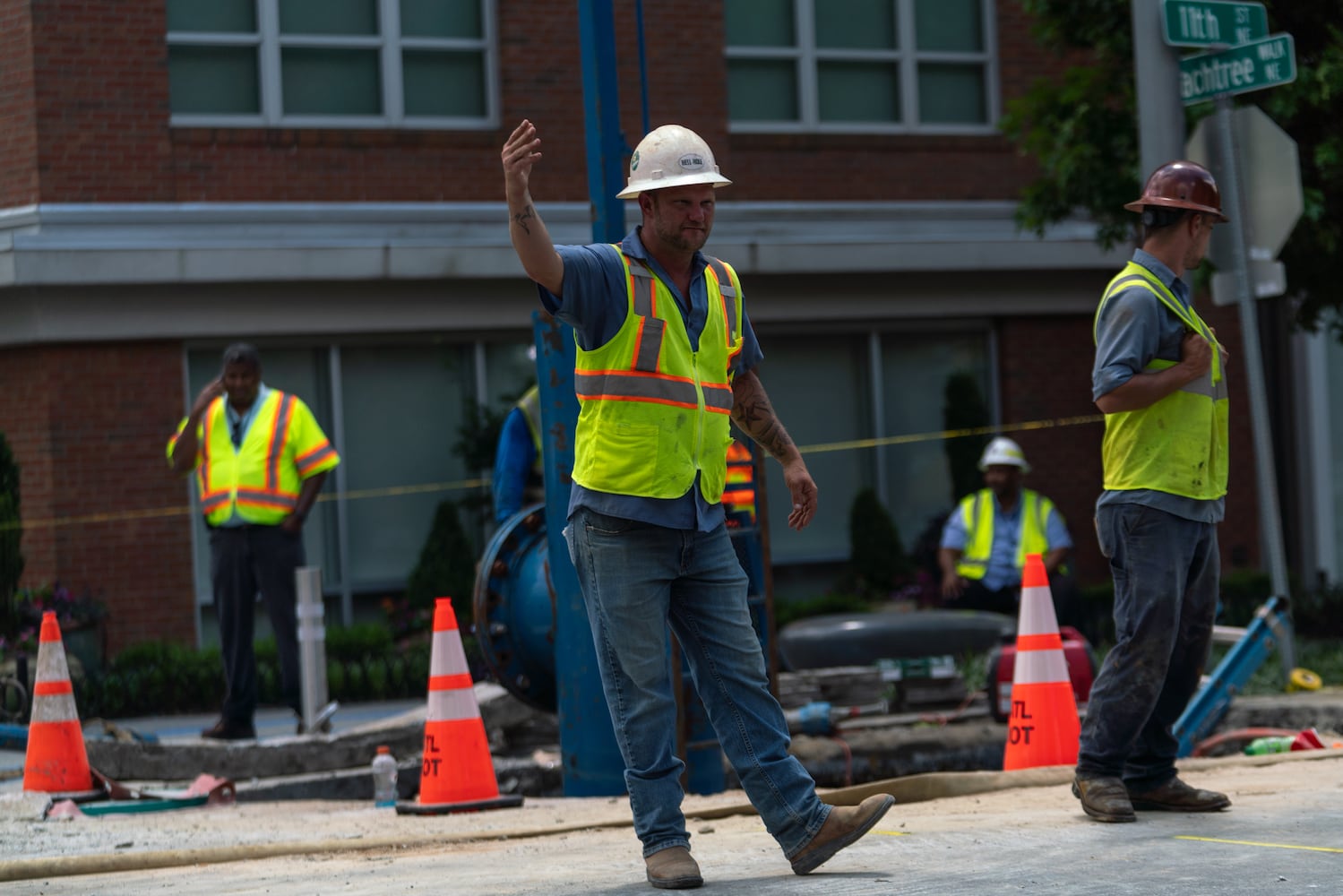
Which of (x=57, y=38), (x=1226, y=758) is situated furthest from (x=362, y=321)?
(x=1226, y=758)

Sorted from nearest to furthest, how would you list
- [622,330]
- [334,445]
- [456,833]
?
[622,330], [456,833], [334,445]

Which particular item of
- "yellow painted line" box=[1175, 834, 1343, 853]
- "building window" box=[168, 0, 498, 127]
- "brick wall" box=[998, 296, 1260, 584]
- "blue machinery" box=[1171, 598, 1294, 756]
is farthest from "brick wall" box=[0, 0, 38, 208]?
"yellow painted line" box=[1175, 834, 1343, 853]

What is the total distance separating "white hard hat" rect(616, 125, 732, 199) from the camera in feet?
16.5

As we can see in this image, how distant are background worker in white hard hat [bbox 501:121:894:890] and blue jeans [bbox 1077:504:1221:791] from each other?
45.2 inches

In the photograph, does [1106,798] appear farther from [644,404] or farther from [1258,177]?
[1258,177]

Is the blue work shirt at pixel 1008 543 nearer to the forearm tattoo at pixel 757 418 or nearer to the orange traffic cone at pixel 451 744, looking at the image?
the orange traffic cone at pixel 451 744

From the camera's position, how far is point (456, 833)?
6.49 metres

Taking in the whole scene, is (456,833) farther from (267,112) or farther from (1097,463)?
(1097,463)

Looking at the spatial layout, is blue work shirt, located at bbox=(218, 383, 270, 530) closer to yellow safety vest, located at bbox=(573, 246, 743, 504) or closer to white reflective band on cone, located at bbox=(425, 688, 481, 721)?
white reflective band on cone, located at bbox=(425, 688, 481, 721)

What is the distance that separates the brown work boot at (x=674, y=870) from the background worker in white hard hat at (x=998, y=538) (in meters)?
7.36

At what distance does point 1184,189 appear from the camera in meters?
6.04

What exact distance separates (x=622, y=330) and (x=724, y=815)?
7.56 feet

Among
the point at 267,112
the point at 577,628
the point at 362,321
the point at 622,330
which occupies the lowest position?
the point at 577,628

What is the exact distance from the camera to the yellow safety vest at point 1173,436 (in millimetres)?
5902
